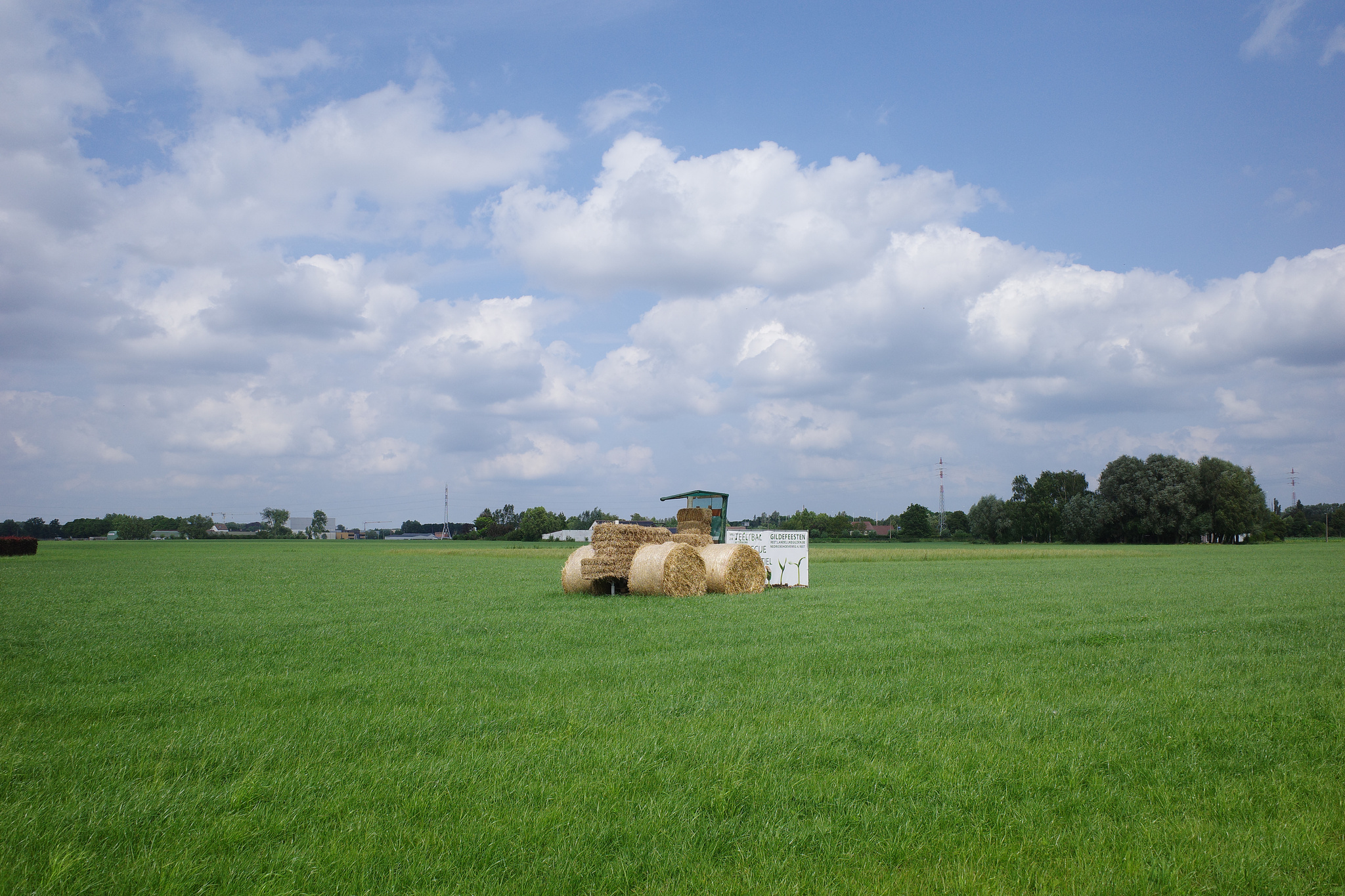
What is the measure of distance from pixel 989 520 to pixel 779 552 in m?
108

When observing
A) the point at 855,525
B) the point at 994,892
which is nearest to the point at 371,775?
the point at 994,892

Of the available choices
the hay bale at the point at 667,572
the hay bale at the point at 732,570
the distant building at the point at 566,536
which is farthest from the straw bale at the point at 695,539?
the distant building at the point at 566,536

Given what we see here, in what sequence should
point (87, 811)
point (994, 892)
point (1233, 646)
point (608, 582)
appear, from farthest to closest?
1. point (608, 582)
2. point (1233, 646)
3. point (87, 811)
4. point (994, 892)

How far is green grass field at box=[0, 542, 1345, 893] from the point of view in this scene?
3684mm

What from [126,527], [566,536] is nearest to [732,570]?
[566,536]

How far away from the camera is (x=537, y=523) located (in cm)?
11650

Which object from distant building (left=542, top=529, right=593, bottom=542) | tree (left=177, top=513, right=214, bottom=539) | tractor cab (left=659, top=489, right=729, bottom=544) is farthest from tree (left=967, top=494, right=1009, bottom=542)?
tree (left=177, top=513, right=214, bottom=539)

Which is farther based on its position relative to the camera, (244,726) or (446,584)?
(446,584)

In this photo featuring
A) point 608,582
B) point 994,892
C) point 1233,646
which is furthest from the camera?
point 608,582

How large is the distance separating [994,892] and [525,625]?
921 cm

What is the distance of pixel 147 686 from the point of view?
7297 millimetres

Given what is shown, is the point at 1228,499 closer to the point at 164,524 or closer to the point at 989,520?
the point at 989,520

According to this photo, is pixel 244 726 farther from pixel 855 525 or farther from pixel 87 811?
pixel 855 525

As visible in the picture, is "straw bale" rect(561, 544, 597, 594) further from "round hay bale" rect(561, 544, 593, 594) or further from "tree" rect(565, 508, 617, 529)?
"tree" rect(565, 508, 617, 529)
